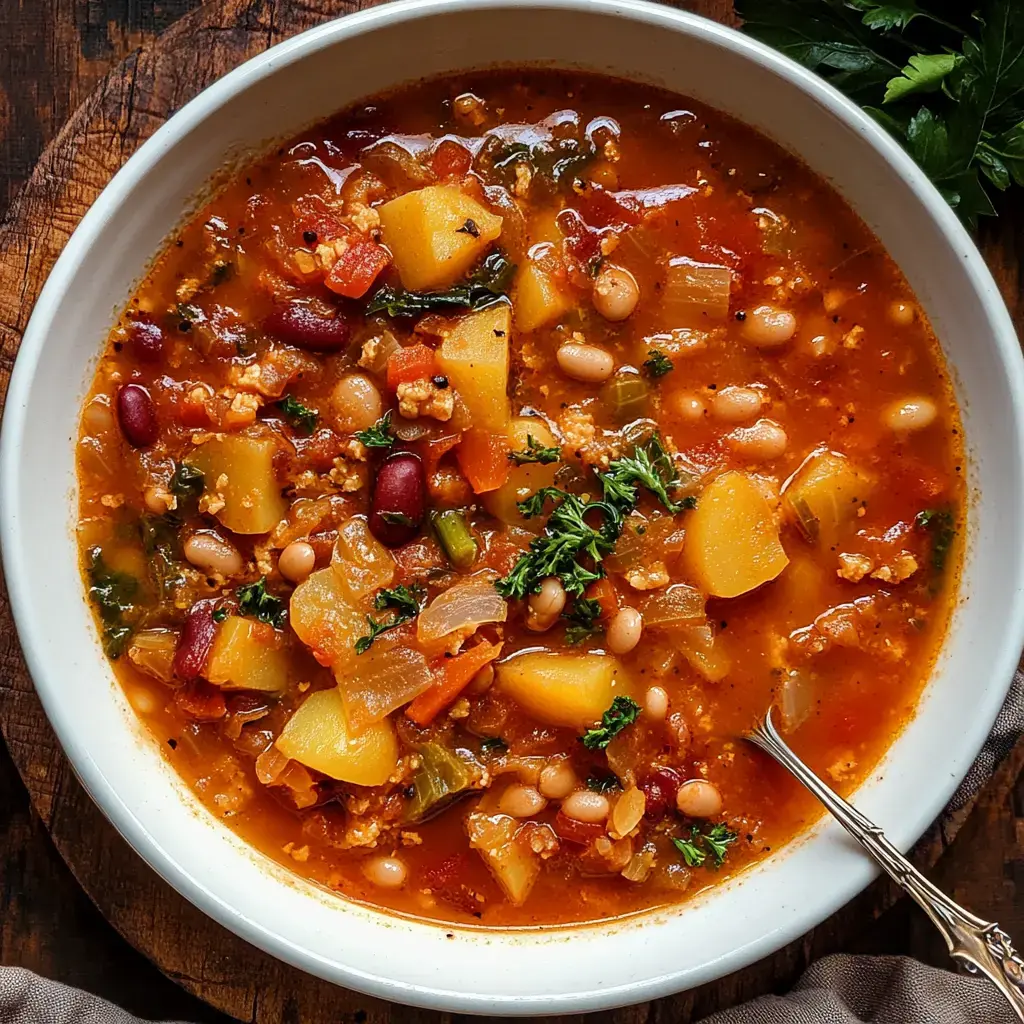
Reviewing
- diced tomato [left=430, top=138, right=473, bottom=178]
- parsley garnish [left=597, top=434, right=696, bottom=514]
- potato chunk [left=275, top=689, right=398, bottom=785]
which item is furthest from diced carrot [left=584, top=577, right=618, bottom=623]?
diced tomato [left=430, top=138, right=473, bottom=178]

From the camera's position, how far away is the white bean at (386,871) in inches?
147

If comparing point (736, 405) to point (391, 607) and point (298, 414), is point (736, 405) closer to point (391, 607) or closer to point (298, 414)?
point (391, 607)

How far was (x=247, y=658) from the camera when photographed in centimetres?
361

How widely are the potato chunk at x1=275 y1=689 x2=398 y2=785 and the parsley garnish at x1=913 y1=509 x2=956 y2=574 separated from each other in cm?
200

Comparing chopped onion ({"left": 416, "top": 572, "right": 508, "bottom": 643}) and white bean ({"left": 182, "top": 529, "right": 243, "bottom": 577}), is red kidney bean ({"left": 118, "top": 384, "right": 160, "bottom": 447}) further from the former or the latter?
chopped onion ({"left": 416, "top": 572, "right": 508, "bottom": 643})

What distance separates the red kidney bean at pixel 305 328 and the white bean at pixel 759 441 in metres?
1.38

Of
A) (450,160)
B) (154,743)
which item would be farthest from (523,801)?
(450,160)

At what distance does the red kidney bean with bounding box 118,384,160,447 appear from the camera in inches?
140

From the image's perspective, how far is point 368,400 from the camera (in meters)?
3.57

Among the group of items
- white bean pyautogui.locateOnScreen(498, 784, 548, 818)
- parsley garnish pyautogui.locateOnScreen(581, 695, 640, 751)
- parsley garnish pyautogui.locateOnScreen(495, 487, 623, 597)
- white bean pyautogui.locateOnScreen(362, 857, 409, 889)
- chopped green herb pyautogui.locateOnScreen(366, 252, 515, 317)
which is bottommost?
white bean pyautogui.locateOnScreen(362, 857, 409, 889)

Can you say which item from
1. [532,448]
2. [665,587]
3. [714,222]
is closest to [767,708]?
[665,587]

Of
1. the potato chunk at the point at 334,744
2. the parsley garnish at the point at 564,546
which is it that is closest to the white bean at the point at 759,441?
the parsley garnish at the point at 564,546

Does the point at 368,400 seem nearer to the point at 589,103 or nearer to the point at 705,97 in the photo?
the point at 589,103

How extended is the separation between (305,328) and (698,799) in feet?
6.75
